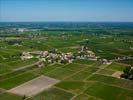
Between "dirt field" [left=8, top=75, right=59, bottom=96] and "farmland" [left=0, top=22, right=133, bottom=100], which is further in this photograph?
"dirt field" [left=8, top=75, right=59, bottom=96]

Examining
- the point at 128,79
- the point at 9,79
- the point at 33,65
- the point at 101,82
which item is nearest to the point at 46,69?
the point at 33,65

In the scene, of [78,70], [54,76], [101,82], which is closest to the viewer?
[101,82]

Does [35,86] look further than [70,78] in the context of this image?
No

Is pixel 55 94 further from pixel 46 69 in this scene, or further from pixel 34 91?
pixel 46 69

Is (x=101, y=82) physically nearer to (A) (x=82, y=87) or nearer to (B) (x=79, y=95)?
(A) (x=82, y=87)

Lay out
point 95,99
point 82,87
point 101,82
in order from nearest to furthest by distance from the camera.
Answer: point 95,99, point 82,87, point 101,82

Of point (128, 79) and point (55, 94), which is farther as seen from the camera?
point (128, 79)

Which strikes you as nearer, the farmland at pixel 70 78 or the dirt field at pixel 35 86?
the farmland at pixel 70 78
